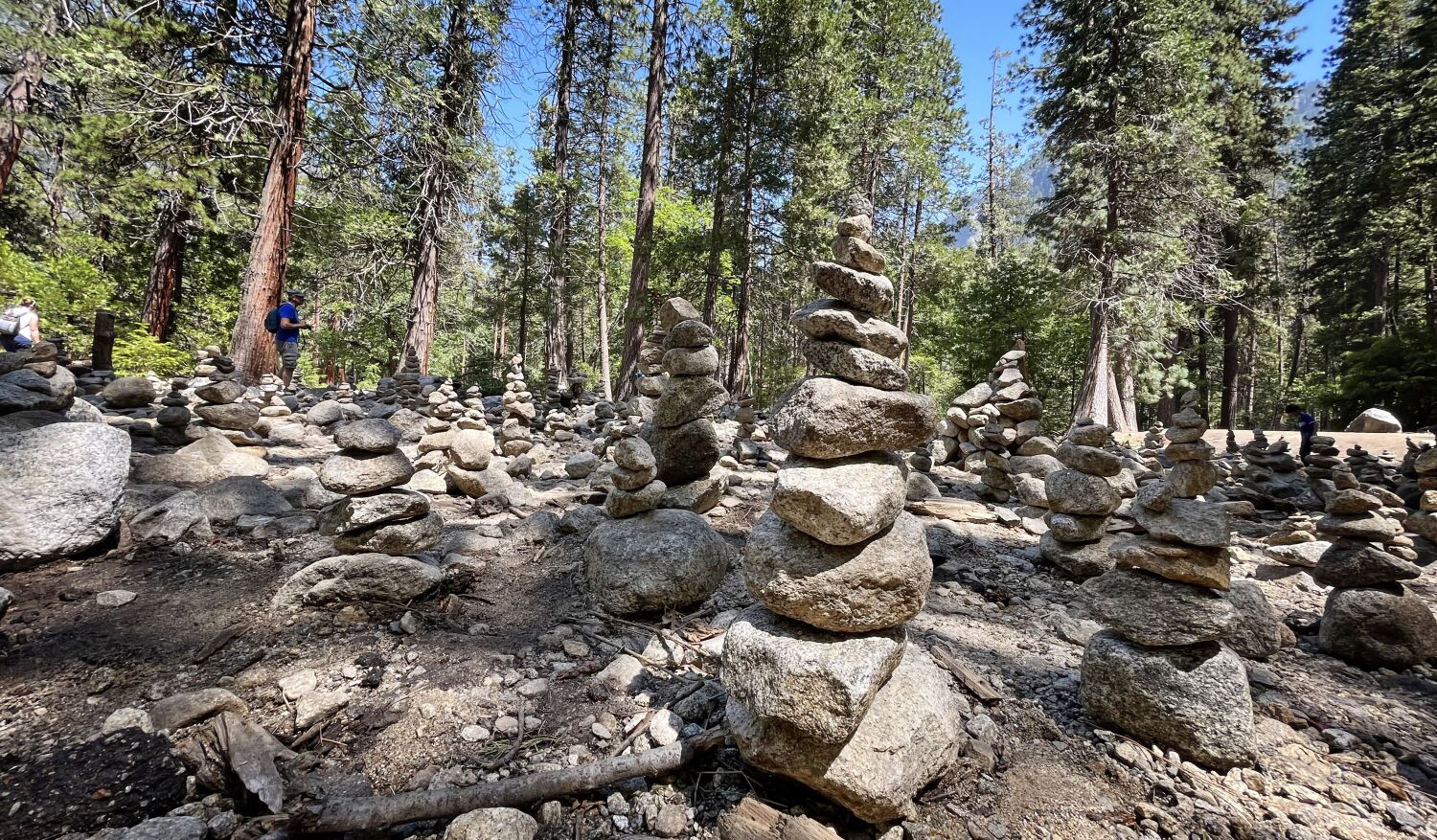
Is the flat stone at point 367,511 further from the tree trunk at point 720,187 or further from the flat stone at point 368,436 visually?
the tree trunk at point 720,187

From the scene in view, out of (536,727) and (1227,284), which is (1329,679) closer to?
(536,727)

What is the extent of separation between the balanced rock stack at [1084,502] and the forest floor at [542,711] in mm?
908

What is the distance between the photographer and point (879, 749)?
232cm

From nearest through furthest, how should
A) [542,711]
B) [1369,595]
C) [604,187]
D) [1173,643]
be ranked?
[1173,643] → [542,711] → [1369,595] → [604,187]

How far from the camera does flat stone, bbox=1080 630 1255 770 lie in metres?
2.72

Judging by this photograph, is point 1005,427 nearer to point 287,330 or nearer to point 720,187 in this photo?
point 720,187

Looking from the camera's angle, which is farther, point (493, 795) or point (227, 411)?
point (227, 411)

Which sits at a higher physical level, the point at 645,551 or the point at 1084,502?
the point at 1084,502

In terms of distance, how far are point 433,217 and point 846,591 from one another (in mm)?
14398

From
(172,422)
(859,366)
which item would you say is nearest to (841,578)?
(859,366)

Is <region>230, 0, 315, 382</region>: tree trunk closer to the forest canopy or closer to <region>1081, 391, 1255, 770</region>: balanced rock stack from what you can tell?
the forest canopy

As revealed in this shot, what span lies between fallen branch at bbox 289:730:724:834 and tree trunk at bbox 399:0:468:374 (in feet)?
42.1

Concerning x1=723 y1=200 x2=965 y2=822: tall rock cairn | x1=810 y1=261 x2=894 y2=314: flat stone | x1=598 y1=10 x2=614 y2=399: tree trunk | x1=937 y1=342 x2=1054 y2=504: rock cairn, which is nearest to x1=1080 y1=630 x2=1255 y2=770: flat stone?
x1=723 y1=200 x2=965 y2=822: tall rock cairn

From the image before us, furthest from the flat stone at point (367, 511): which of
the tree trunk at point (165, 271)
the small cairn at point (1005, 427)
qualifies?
the tree trunk at point (165, 271)
